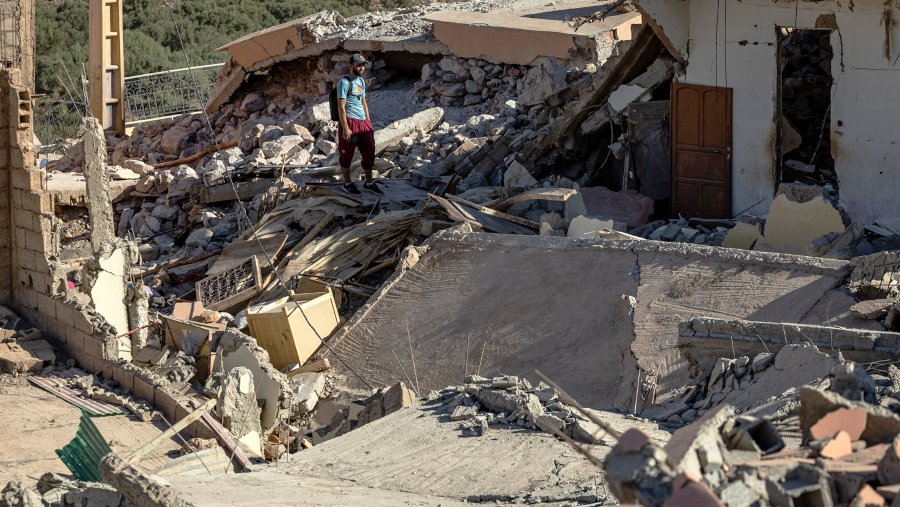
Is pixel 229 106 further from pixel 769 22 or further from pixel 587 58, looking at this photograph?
pixel 769 22

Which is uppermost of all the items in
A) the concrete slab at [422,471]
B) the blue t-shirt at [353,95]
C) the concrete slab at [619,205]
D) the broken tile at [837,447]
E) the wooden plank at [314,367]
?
the blue t-shirt at [353,95]

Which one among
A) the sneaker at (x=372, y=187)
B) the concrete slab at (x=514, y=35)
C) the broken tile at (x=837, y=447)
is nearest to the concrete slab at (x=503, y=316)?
the sneaker at (x=372, y=187)

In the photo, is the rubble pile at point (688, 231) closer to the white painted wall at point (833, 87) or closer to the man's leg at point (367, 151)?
the white painted wall at point (833, 87)

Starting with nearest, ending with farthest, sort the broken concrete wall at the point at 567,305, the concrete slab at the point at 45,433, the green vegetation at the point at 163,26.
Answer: the concrete slab at the point at 45,433, the broken concrete wall at the point at 567,305, the green vegetation at the point at 163,26

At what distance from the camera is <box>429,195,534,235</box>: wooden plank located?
10812 millimetres

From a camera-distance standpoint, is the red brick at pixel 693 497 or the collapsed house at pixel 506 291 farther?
the collapsed house at pixel 506 291

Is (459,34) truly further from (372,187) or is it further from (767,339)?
(767,339)

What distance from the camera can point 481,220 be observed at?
1096 cm

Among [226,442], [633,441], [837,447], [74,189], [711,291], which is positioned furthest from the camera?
[74,189]

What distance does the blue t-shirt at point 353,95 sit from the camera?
12.0 meters

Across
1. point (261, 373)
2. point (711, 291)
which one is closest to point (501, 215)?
point (711, 291)

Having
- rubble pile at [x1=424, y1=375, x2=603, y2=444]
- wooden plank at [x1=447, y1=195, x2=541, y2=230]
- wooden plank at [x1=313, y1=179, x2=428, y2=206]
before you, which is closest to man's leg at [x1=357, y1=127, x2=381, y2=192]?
wooden plank at [x1=313, y1=179, x2=428, y2=206]

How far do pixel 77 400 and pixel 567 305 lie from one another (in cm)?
433

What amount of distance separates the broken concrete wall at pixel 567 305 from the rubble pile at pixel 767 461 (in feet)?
11.4
